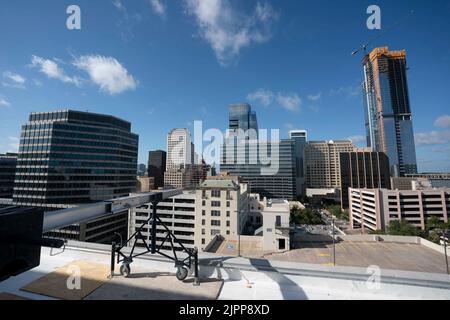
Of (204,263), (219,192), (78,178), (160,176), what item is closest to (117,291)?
(204,263)

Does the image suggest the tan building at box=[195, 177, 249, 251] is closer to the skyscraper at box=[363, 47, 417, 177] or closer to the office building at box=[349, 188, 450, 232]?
the office building at box=[349, 188, 450, 232]

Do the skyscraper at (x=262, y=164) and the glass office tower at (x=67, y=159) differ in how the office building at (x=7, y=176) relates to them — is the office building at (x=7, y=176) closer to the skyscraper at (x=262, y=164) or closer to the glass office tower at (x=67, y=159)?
the glass office tower at (x=67, y=159)

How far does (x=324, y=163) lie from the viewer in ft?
470

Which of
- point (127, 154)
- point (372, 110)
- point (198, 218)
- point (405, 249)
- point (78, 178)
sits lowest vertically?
point (405, 249)

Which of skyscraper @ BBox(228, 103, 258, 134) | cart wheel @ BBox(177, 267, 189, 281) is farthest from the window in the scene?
skyscraper @ BBox(228, 103, 258, 134)

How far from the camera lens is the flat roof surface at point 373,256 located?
25328 mm

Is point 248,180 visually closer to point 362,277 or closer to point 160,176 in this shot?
point 160,176

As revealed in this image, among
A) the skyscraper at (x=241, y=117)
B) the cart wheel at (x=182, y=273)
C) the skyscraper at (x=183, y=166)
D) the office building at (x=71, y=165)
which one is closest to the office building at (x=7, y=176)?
the office building at (x=71, y=165)

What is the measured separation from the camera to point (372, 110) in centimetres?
18638

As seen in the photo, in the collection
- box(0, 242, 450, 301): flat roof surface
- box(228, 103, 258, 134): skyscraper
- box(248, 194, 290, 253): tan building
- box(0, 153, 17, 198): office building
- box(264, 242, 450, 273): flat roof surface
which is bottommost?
box(264, 242, 450, 273): flat roof surface

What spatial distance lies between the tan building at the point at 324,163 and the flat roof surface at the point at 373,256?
115m

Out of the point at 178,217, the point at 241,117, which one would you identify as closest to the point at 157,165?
the point at 241,117

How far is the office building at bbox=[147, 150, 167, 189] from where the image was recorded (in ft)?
483

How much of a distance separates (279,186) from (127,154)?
74.7 metres
